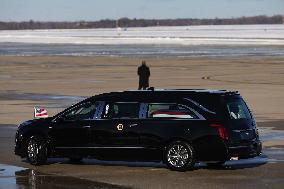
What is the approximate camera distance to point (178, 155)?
57.7ft

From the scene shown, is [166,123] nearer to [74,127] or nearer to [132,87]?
[74,127]

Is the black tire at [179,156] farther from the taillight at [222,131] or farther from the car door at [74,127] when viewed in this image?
the car door at [74,127]

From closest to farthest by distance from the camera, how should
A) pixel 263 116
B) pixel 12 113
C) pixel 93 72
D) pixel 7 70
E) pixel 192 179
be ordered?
pixel 192 179, pixel 263 116, pixel 12 113, pixel 93 72, pixel 7 70

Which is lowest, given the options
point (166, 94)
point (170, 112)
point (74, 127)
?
point (74, 127)

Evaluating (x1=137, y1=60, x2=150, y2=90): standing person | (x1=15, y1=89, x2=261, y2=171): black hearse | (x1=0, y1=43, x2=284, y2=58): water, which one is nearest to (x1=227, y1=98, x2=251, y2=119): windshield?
(x1=15, y1=89, x2=261, y2=171): black hearse

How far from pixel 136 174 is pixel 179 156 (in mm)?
869

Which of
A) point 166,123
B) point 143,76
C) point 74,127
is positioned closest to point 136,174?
point 166,123

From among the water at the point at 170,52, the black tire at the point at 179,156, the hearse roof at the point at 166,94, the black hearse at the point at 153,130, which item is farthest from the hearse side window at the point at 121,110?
the water at the point at 170,52

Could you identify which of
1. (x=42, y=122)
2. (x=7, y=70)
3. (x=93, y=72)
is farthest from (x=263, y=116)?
(x=7, y=70)

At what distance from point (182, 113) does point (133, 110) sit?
97 cm

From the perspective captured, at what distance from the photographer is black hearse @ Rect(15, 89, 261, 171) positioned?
57.1ft

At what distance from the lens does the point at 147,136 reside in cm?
1789

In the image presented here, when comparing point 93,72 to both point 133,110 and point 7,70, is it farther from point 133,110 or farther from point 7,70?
point 133,110

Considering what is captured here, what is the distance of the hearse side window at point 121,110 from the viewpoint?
59.4ft
